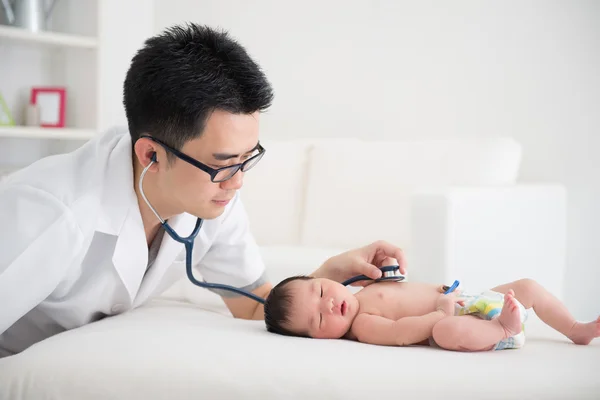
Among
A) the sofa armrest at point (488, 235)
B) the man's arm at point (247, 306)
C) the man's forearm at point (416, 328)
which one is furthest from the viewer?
the sofa armrest at point (488, 235)

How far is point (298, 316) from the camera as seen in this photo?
1.58 meters

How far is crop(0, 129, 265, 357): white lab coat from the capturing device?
1438mm

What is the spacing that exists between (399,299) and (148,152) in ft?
2.18

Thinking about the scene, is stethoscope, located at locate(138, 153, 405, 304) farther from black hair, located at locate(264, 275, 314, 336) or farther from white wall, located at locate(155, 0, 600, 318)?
white wall, located at locate(155, 0, 600, 318)

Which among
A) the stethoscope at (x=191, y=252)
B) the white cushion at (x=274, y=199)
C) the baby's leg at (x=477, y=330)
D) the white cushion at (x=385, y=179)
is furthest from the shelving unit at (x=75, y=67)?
the baby's leg at (x=477, y=330)

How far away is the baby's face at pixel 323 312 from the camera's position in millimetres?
1578

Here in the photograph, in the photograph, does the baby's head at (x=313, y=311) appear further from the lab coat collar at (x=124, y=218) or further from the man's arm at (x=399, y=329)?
the lab coat collar at (x=124, y=218)

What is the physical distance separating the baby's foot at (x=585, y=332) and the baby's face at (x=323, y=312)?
476mm

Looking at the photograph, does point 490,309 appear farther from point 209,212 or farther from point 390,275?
point 209,212

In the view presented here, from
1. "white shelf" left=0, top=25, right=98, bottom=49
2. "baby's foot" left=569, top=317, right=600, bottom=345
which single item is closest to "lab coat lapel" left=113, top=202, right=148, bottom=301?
"baby's foot" left=569, top=317, right=600, bottom=345

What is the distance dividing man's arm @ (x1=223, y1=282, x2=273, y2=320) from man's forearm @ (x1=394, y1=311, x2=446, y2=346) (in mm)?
614

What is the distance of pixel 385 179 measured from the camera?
293 centimetres

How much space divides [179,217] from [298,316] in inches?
16.4

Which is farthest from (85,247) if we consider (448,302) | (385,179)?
(385,179)
